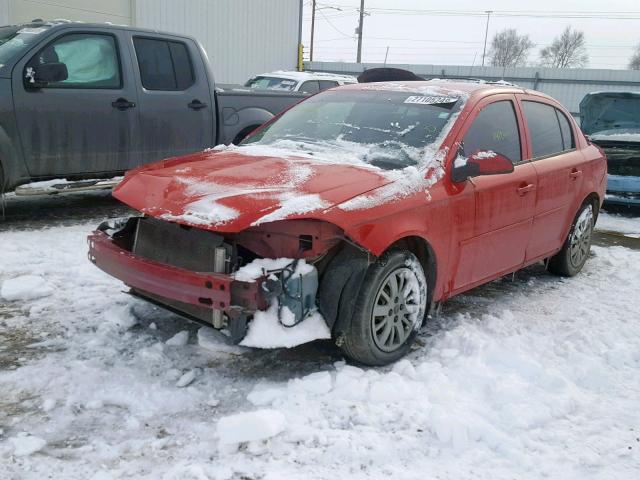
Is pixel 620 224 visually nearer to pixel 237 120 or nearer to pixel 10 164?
pixel 237 120

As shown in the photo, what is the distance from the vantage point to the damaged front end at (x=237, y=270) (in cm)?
315

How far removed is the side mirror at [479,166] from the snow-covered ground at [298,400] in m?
1.00

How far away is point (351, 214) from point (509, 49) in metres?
97.1

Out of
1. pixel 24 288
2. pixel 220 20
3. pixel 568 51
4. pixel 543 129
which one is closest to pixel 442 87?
pixel 543 129

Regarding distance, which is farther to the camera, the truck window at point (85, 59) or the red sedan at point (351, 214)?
the truck window at point (85, 59)

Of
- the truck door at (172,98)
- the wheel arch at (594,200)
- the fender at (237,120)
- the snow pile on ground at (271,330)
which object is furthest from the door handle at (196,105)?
the snow pile on ground at (271,330)

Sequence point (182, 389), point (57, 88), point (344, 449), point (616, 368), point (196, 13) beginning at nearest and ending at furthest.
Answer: point (344, 449) → point (182, 389) → point (616, 368) → point (57, 88) → point (196, 13)

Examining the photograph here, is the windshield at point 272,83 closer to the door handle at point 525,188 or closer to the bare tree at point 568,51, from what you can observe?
the door handle at point 525,188

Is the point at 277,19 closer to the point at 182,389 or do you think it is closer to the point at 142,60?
the point at 142,60

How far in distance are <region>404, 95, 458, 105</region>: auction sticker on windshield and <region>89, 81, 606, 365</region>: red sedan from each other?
0.5 inches

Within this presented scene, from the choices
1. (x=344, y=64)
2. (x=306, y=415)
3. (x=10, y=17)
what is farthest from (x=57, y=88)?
(x=344, y=64)

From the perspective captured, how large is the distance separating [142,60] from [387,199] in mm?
4427

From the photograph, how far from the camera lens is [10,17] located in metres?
13.1

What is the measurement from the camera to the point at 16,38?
20.1ft
